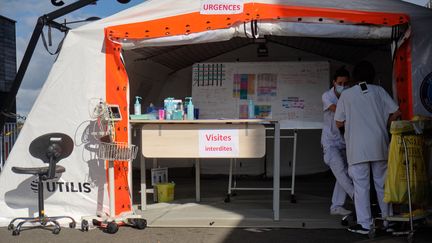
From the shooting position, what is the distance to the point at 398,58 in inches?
195

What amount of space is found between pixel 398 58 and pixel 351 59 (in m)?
3.63

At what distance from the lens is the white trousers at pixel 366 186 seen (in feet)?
14.6

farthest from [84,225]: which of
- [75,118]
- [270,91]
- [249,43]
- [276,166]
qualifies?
[249,43]

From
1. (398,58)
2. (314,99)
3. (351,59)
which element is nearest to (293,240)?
(398,58)

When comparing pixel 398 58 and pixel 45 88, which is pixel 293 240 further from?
pixel 45 88

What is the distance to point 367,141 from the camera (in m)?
4.41

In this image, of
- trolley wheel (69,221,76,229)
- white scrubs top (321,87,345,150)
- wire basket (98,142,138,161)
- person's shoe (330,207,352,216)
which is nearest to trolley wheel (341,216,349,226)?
person's shoe (330,207,352,216)

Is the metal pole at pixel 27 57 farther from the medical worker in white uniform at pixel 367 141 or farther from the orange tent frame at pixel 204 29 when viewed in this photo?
the medical worker in white uniform at pixel 367 141

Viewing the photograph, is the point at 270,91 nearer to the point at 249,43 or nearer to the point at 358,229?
the point at 249,43

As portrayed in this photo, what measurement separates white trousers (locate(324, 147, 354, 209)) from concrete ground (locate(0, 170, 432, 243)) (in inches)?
9.9

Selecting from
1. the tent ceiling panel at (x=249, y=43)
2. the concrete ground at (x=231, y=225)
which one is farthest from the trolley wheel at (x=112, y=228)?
the tent ceiling panel at (x=249, y=43)

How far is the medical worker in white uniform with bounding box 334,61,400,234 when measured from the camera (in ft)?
14.4

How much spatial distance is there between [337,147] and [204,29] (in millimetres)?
2027

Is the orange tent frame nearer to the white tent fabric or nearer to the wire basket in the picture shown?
A: the white tent fabric
